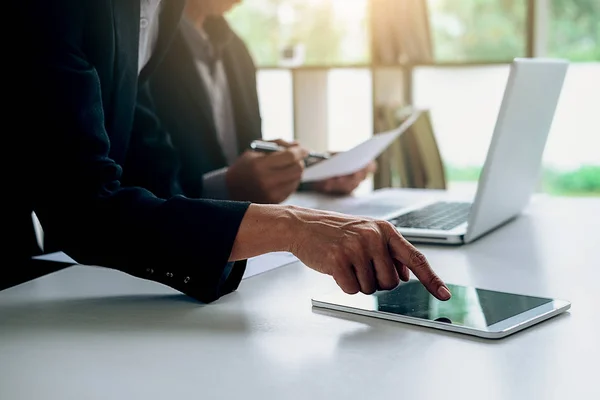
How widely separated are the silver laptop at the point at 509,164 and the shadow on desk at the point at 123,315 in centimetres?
52

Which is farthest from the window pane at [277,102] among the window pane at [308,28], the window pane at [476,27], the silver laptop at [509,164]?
the silver laptop at [509,164]

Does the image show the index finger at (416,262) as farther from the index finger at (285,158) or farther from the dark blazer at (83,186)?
the index finger at (285,158)

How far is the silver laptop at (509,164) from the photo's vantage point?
134 cm

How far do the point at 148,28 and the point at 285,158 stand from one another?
56cm

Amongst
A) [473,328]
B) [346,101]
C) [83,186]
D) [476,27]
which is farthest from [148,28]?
[476,27]

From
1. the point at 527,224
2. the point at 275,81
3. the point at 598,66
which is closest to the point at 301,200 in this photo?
the point at 527,224

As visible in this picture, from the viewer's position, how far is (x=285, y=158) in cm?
179

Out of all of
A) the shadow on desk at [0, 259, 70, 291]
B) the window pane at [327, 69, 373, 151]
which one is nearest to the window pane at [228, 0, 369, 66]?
the window pane at [327, 69, 373, 151]

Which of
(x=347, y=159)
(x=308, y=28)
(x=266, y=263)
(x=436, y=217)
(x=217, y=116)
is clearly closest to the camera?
(x=266, y=263)

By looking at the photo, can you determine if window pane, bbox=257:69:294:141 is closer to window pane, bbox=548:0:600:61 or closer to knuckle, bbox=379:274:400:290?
window pane, bbox=548:0:600:61

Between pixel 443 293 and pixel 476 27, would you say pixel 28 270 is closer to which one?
pixel 443 293

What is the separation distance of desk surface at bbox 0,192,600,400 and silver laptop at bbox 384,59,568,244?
0.21 metres

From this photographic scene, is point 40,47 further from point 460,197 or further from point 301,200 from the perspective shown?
point 460,197

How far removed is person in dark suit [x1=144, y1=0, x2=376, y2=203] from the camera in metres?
1.83
